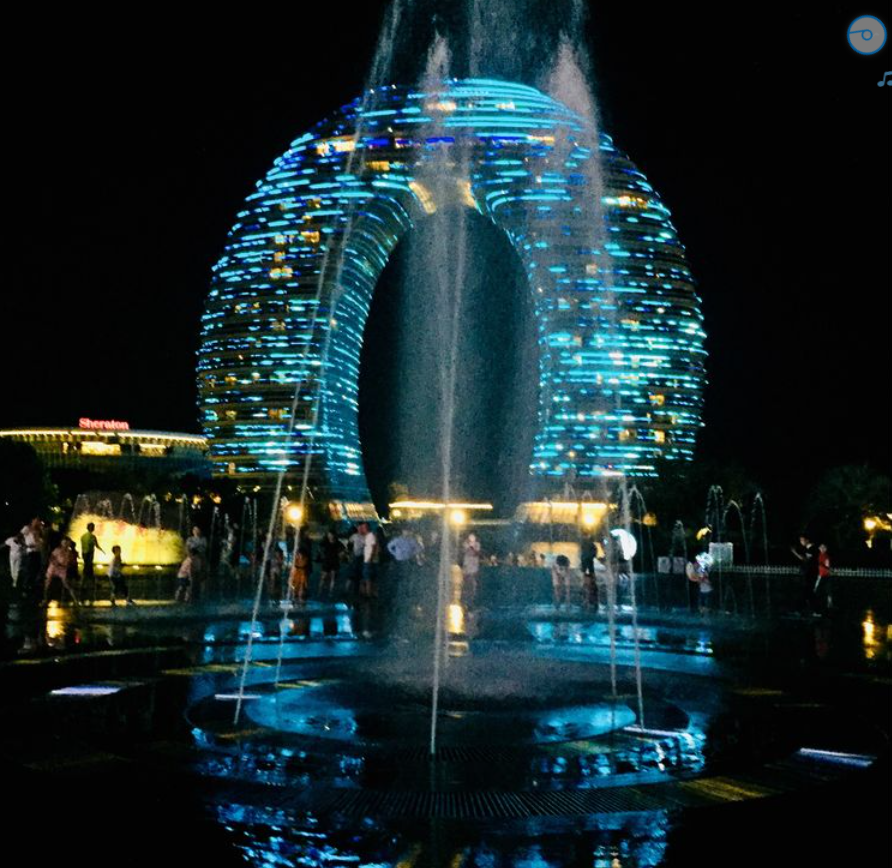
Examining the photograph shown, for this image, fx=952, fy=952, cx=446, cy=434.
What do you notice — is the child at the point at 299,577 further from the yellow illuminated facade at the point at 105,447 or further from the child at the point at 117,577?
the yellow illuminated facade at the point at 105,447

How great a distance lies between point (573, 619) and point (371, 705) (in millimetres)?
8931

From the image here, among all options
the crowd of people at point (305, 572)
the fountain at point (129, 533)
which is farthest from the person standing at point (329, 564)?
the fountain at point (129, 533)

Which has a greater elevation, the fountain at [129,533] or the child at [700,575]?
the fountain at [129,533]

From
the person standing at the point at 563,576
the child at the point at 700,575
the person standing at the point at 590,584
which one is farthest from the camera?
the person standing at the point at 563,576

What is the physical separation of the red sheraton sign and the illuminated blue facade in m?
21.4

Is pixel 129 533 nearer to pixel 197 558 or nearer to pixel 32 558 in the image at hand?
pixel 197 558

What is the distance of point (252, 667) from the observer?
34.4 feet

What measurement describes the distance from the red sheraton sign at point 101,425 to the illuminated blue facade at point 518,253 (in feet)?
70.2

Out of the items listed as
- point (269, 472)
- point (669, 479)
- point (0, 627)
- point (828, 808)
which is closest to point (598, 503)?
point (269, 472)

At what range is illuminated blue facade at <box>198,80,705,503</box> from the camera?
93625mm

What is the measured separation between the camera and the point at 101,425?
12306 cm

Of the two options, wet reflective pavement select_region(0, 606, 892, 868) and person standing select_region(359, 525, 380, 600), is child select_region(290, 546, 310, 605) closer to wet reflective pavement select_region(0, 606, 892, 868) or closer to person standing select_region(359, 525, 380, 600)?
person standing select_region(359, 525, 380, 600)

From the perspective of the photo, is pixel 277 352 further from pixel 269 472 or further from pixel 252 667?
pixel 252 667

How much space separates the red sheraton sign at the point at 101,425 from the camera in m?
123
